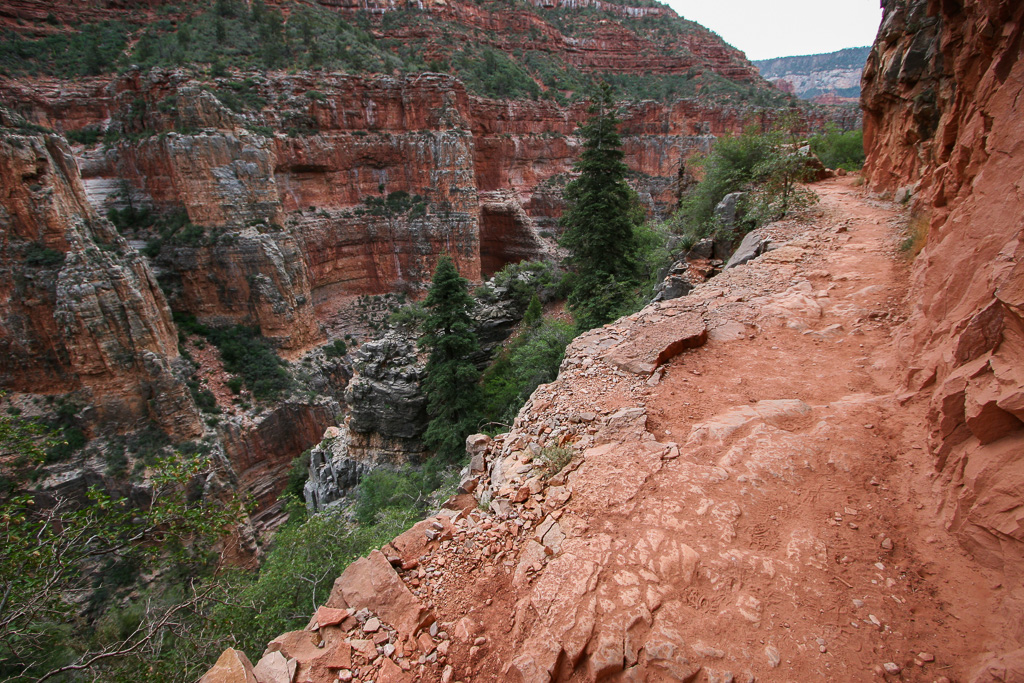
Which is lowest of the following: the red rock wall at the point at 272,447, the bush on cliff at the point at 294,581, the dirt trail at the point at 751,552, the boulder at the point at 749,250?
the red rock wall at the point at 272,447

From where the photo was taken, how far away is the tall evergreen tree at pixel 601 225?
13734mm

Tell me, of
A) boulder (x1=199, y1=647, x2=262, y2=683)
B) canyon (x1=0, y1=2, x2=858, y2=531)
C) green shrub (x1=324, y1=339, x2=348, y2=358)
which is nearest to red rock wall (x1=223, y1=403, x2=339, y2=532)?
canyon (x1=0, y1=2, x2=858, y2=531)

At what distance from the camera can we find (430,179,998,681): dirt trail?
2.73m

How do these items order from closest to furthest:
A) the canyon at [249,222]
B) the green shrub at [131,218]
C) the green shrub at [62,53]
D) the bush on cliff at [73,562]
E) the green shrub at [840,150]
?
the bush on cliff at [73,562]
the canyon at [249,222]
the green shrub at [840,150]
the green shrub at [131,218]
the green shrub at [62,53]

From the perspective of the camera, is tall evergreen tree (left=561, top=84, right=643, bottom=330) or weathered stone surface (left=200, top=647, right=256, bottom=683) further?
tall evergreen tree (left=561, top=84, right=643, bottom=330)

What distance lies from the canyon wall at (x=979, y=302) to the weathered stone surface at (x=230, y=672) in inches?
196

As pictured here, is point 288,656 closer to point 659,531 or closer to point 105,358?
point 659,531

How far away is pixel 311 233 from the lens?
26.7m

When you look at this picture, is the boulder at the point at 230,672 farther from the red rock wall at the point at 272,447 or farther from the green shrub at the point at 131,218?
the green shrub at the point at 131,218

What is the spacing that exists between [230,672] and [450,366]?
10428mm

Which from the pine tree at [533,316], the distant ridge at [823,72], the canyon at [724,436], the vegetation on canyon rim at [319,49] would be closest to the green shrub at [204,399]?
the canyon at [724,436]

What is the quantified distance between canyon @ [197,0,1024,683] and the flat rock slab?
95 mm

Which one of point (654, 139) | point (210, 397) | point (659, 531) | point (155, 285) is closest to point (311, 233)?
point (155, 285)

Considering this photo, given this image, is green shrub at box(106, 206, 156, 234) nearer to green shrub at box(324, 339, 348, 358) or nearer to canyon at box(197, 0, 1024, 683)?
green shrub at box(324, 339, 348, 358)
